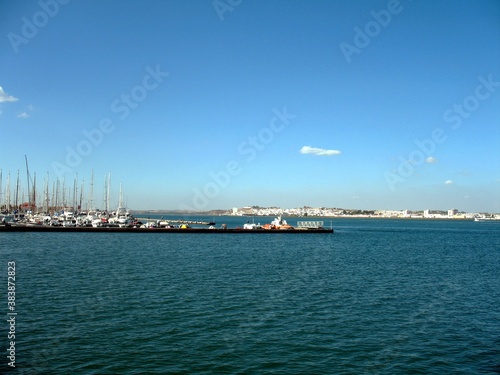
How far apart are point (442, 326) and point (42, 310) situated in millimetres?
20426

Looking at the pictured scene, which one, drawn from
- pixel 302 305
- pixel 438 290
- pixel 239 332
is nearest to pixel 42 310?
pixel 239 332

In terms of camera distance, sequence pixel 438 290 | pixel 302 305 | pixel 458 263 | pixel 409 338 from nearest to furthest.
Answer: pixel 409 338 < pixel 302 305 < pixel 438 290 < pixel 458 263

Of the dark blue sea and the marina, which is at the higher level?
the marina

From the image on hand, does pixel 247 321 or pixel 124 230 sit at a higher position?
pixel 124 230

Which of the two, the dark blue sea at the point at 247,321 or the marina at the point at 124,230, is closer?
the dark blue sea at the point at 247,321

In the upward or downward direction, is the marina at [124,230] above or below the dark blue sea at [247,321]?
above

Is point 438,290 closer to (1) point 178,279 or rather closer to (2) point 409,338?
(2) point 409,338

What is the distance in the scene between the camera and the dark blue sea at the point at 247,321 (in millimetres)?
14570

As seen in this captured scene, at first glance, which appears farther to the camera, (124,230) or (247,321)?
(124,230)

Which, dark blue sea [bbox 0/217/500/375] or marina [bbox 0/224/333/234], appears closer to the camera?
dark blue sea [bbox 0/217/500/375]

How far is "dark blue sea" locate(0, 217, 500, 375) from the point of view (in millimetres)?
14570

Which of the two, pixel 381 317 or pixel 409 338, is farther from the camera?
pixel 381 317

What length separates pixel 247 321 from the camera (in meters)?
19.5

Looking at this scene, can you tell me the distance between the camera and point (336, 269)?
38188mm
